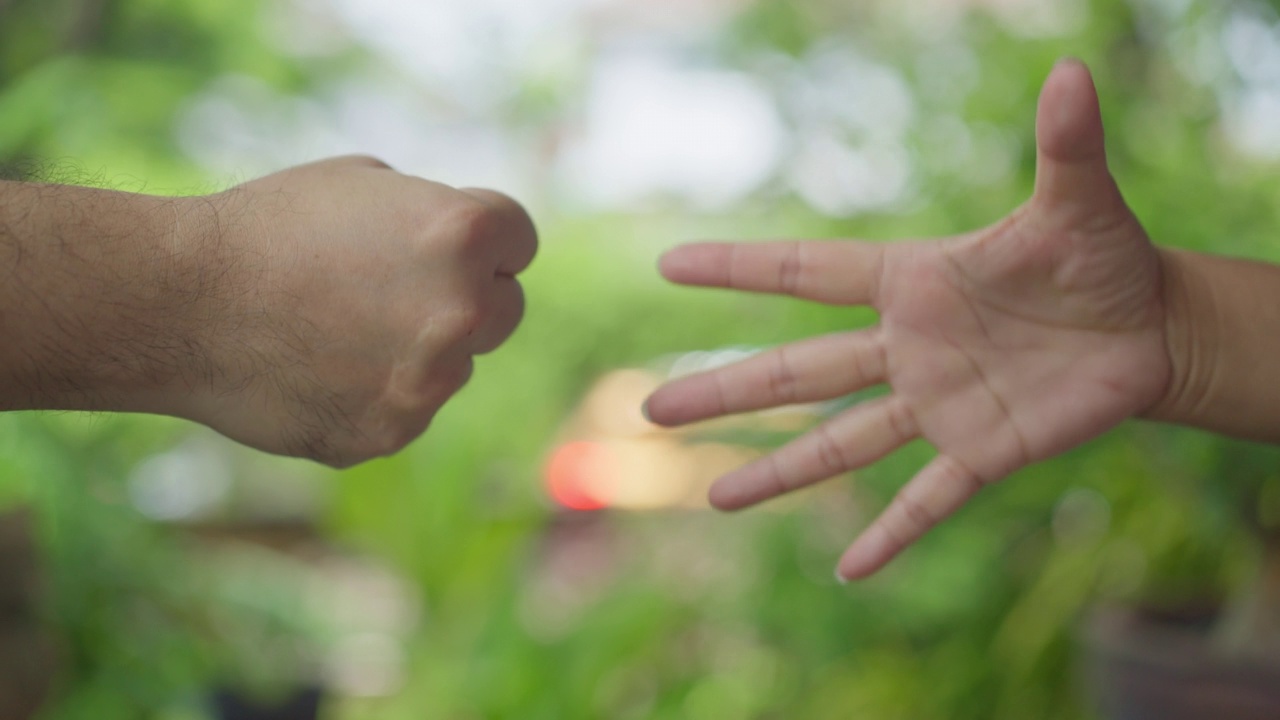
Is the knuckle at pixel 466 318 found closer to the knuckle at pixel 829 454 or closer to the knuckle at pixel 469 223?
the knuckle at pixel 469 223

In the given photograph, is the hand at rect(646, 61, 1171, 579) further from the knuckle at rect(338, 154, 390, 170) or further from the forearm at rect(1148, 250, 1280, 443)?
the knuckle at rect(338, 154, 390, 170)

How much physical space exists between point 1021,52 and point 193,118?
1.57 metres

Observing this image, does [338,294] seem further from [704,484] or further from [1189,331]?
[704,484]

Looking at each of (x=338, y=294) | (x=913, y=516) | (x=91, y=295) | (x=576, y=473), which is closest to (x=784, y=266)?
(x=913, y=516)

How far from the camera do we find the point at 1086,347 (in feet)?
2.34

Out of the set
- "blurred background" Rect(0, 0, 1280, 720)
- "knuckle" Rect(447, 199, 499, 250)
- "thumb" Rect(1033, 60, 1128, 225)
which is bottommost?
"blurred background" Rect(0, 0, 1280, 720)

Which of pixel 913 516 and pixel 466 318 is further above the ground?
pixel 466 318

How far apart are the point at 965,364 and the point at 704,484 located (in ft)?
5.36

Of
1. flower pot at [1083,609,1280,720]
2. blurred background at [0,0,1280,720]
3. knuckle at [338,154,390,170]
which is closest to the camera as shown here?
knuckle at [338,154,390,170]

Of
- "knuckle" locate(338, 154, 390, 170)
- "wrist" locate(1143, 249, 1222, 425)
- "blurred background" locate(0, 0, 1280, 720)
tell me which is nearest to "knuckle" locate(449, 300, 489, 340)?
"knuckle" locate(338, 154, 390, 170)

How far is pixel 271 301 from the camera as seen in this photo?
0.58 m

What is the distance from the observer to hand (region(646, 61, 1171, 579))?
0.71 m

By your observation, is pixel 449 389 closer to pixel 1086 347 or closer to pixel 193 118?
pixel 1086 347

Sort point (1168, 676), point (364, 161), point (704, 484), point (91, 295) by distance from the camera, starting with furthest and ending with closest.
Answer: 1. point (704, 484)
2. point (1168, 676)
3. point (364, 161)
4. point (91, 295)
